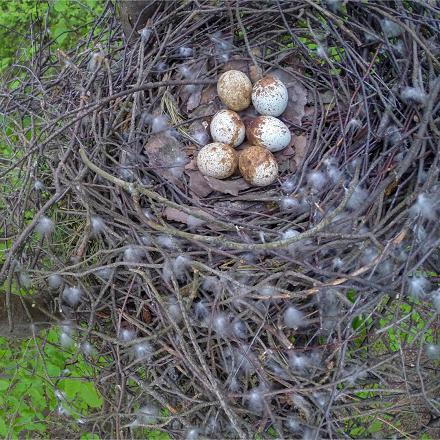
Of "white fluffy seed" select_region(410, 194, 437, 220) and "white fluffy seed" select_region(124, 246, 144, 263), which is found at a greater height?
"white fluffy seed" select_region(410, 194, 437, 220)

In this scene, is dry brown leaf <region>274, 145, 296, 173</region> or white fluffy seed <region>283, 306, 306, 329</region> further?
dry brown leaf <region>274, 145, 296, 173</region>

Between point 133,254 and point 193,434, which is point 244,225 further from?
point 193,434

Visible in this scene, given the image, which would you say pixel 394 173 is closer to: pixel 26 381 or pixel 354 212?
pixel 354 212

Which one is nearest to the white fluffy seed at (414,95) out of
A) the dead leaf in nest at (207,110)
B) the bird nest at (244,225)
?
the bird nest at (244,225)

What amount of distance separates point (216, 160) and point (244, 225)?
11.6 inches

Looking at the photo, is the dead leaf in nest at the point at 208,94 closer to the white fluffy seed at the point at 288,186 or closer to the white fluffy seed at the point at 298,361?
the white fluffy seed at the point at 288,186

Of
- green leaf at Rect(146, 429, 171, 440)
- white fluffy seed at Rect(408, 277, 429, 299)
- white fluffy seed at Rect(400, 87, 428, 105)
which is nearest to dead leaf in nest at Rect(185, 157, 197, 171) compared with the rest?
white fluffy seed at Rect(400, 87, 428, 105)

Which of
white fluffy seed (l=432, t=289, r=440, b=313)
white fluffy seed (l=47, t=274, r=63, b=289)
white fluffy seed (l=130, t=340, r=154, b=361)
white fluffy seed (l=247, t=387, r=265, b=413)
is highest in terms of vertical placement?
white fluffy seed (l=432, t=289, r=440, b=313)

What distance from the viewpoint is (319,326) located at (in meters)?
1.54

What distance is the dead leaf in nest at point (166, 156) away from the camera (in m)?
1.92

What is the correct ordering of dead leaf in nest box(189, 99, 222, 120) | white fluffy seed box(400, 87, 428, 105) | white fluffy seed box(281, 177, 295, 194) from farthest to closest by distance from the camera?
dead leaf in nest box(189, 99, 222, 120) → white fluffy seed box(281, 177, 295, 194) → white fluffy seed box(400, 87, 428, 105)

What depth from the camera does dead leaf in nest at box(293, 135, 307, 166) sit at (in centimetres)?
192

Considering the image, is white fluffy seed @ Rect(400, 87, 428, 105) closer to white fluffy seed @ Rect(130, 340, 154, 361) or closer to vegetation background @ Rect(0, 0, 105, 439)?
white fluffy seed @ Rect(130, 340, 154, 361)

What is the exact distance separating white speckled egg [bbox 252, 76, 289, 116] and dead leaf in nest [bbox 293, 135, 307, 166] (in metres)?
0.12
